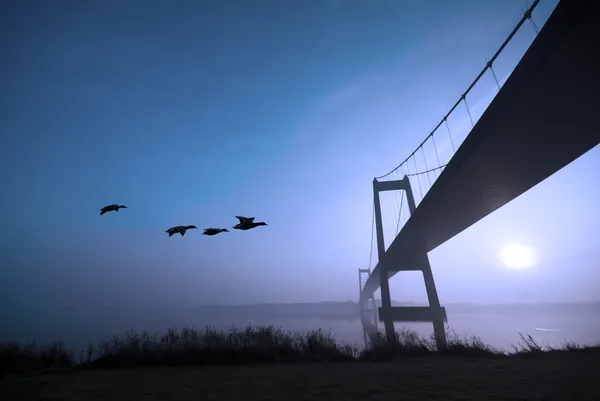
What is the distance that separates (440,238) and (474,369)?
14.6 meters

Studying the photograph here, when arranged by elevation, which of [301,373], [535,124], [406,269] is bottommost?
[301,373]

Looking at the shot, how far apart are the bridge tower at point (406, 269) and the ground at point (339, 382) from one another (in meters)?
10.2

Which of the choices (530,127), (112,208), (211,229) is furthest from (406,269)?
(112,208)

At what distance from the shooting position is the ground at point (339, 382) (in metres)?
4.57

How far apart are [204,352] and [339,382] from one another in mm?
3824

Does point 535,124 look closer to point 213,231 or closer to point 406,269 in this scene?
point 213,231

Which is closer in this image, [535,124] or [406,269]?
[535,124]

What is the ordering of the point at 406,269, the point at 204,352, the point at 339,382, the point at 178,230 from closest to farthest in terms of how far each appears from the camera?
the point at 339,382 < the point at 178,230 < the point at 204,352 < the point at 406,269

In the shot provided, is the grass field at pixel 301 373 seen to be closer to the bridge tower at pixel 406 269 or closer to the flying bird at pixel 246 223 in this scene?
the flying bird at pixel 246 223

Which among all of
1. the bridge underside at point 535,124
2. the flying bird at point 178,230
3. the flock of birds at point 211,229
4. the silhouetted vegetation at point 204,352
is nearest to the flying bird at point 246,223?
the flock of birds at point 211,229

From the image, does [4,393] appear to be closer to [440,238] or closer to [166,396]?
[166,396]

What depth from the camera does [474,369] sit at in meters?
6.08

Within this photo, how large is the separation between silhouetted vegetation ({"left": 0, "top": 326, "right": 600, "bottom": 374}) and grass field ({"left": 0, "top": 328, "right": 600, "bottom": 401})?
0.09 ft

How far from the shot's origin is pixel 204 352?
24.3ft
